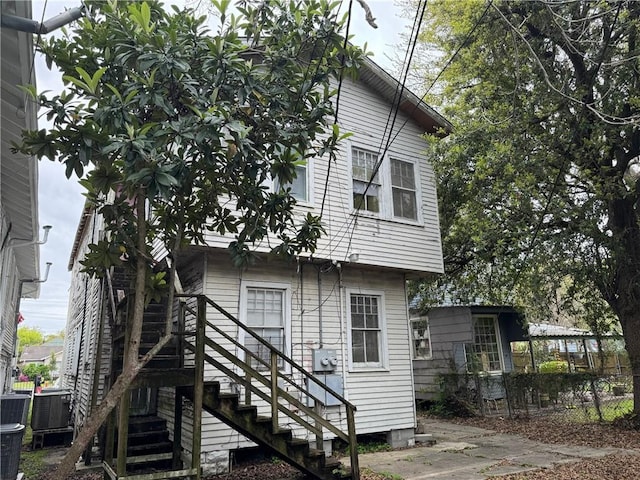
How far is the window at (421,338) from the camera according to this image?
15664mm

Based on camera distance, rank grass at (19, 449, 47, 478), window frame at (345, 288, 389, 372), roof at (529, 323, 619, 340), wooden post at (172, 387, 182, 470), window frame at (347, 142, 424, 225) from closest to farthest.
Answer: wooden post at (172, 387, 182, 470) → grass at (19, 449, 47, 478) → window frame at (345, 288, 389, 372) → window frame at (347, 142, 424, 225) → roof at (529, 323, 619, 340)

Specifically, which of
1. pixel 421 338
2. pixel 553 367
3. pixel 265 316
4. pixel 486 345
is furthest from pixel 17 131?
pixel 553 367

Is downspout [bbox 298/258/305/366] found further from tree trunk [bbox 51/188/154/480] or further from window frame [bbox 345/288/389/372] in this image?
tree trunk [bbox 51/188/154/480]

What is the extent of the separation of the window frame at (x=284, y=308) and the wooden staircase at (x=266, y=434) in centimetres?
178

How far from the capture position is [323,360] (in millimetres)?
8500

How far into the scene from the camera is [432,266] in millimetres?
10078

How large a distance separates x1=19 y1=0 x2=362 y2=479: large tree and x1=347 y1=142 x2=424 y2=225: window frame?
3.31 meters

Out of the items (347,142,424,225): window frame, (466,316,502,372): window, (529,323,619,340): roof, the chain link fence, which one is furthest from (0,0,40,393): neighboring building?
(529,323,619,340): roof

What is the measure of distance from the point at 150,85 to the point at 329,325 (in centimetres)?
592

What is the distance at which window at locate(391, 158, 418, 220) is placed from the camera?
1016 centimetres

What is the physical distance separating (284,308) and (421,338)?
8.91 metres

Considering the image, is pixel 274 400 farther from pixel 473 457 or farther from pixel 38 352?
pixel 38 352

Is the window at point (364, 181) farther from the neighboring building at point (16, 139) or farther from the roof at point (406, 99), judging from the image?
the neighboring building at point (16, 139)

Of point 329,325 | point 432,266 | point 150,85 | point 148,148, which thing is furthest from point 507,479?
point 150,85
